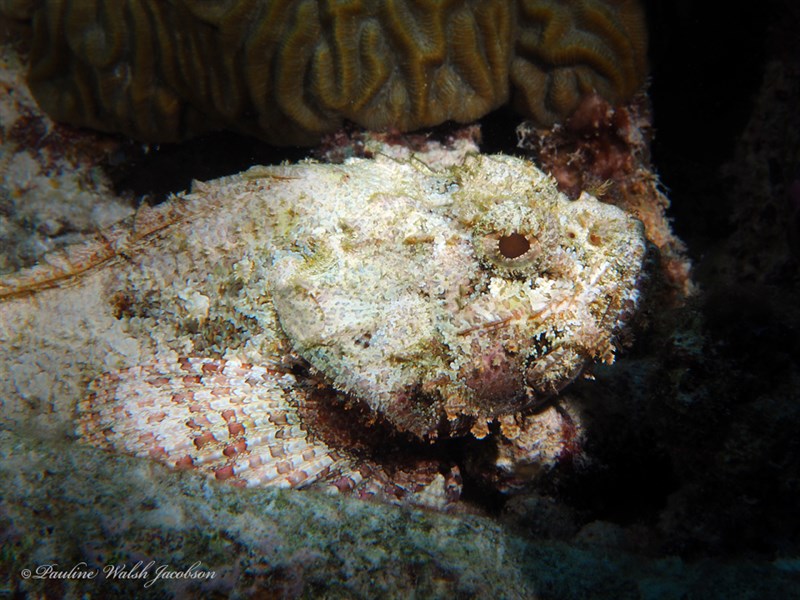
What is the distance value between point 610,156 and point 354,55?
2239 mm

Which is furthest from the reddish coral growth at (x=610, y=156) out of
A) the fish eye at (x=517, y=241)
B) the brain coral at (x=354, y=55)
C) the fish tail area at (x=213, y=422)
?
the fish tail area at (x=213, y=422)

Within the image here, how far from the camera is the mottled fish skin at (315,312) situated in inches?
107

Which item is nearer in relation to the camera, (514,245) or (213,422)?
(514,245)

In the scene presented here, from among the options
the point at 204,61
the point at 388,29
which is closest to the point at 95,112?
the point at 204,61

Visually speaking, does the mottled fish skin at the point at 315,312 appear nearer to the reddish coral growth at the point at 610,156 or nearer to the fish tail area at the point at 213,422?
the fish tail area at the point at 213,422

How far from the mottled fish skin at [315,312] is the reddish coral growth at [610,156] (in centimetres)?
130

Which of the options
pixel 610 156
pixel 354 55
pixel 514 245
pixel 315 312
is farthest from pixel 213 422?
pixel 610 156

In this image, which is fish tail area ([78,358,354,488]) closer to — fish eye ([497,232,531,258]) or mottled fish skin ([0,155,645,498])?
mottled fish skin ([0,155,645,498])

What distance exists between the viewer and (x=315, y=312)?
110 inches

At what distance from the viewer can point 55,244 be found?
16.1 ft

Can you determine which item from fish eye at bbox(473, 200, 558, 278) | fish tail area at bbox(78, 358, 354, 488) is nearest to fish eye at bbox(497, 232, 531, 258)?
fish eye at bbox(473, 200, 558, 278)

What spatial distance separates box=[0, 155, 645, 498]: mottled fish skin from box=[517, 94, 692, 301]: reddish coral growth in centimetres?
130

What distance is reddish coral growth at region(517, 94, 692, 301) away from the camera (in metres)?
4.00

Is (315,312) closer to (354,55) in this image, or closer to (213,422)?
(213,422)
